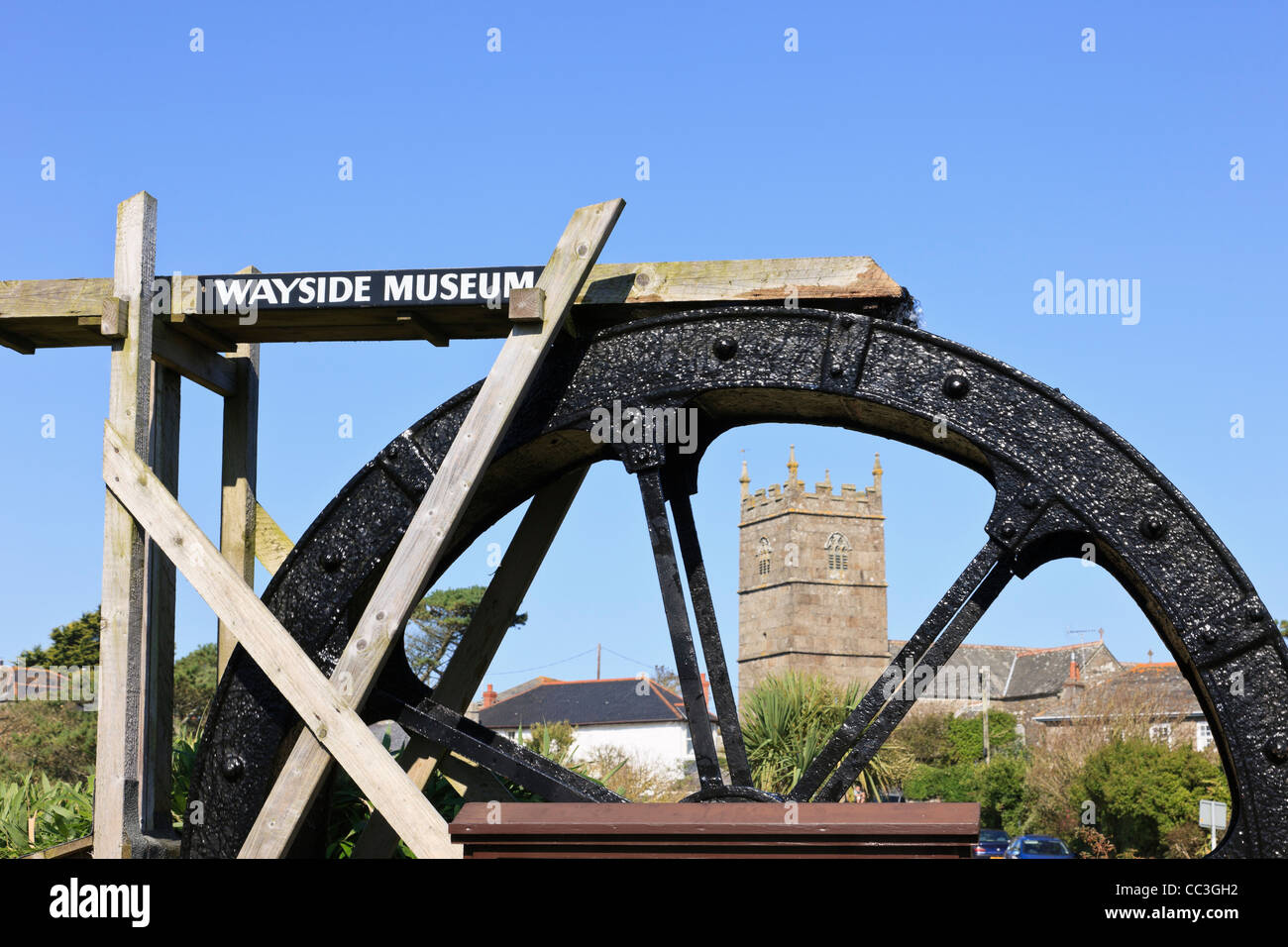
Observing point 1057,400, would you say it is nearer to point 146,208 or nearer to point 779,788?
point 146,208

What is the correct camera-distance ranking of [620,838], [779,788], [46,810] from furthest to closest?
[779,788] < [46,810] < [620,838]

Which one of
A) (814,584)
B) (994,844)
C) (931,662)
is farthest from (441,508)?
(814,584)

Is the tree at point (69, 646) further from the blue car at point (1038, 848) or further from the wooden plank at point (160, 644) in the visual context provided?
the wooden plank at point (160, 644)

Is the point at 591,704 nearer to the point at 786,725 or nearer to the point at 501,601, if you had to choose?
the point at 786,725

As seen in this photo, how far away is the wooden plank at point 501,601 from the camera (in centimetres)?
649

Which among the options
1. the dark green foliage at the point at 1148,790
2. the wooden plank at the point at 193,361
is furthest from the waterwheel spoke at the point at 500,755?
the dark green foliage at the point at 1148,790

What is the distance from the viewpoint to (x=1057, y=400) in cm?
516

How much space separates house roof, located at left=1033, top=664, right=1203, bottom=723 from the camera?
37469mm

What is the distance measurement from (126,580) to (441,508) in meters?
1.36

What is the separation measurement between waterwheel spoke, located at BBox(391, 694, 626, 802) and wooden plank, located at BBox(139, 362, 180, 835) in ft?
3.50
